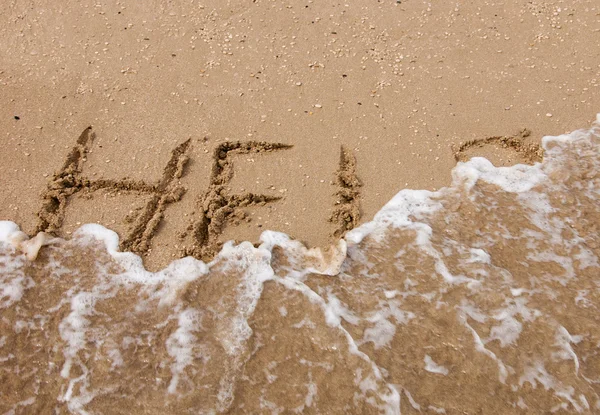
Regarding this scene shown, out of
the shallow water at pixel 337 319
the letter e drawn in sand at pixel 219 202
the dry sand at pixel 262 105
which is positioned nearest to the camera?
the shallow water at pixel 337 319

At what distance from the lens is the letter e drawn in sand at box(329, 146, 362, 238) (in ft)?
10.6

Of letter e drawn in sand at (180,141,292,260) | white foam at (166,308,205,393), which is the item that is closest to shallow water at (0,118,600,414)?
white foam at (166,308,205,393)

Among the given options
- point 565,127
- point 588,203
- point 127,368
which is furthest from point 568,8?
point 127,368

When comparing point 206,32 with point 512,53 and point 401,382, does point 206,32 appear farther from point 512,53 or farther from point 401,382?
point 401,382

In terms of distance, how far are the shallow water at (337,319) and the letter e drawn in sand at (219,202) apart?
12 centimetres

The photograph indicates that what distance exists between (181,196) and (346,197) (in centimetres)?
118

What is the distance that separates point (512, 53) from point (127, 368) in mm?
3943

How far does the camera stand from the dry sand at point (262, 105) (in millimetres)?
3279

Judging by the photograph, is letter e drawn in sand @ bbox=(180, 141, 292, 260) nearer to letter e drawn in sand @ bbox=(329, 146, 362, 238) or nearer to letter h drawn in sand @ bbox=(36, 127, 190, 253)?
letter h drawn in sand @ bbox=(36, 127, 190, 253)

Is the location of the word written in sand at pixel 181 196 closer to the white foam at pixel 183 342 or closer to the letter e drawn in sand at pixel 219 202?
the letter e drawn in sand at pixel 219 202

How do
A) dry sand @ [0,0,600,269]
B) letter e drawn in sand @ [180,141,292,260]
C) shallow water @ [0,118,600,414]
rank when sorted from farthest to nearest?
dry sand @ [0,0,600,269], letter e drawn in sand @ [180,141,292,260], shallow water @ [0,118,600,414]

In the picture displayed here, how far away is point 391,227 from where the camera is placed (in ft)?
10.7

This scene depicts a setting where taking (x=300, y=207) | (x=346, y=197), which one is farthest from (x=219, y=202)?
(x=346, y=197)

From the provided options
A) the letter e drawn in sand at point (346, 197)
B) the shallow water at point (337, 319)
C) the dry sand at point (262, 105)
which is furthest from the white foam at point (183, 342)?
the letter e drawn in sand at point (346, 197)
